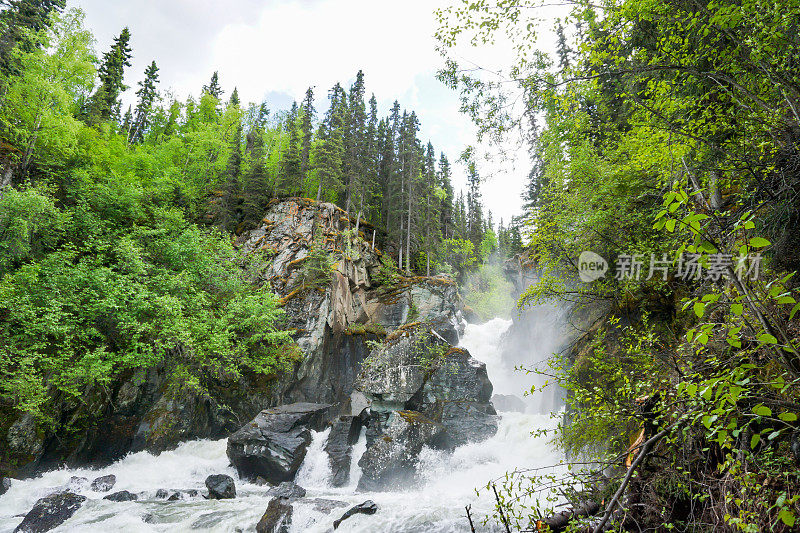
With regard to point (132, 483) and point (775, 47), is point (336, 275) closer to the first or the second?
point (132, 483)

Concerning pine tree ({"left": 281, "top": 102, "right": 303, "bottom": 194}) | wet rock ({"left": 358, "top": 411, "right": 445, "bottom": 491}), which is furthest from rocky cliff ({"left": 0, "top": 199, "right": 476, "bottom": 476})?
wet rock ({"left": 358, "top": 411, "right": 445, "bottom": 491})

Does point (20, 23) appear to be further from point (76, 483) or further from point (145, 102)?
point (76, 483)

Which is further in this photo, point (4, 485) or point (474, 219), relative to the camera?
point (474, 219)

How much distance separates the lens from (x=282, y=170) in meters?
30.0

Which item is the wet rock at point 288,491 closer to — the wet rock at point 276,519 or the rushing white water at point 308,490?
the rushing white water at point 308,490

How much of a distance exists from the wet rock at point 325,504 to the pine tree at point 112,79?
98.3ft

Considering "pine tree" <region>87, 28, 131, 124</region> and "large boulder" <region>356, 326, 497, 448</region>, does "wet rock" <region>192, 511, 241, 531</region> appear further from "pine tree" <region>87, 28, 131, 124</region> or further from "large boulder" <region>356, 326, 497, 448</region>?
"pine tree" <region>87, 28, 131, 124</region>

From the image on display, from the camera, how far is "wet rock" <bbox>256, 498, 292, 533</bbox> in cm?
827

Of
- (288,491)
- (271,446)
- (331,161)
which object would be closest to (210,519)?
(288,491)

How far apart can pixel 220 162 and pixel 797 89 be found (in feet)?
106

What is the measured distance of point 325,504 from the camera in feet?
31.2

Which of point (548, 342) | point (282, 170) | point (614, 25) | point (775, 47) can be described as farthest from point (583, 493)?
point (282, 170)

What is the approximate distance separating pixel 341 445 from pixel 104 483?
7362 mm

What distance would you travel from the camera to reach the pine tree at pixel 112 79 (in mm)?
25864
